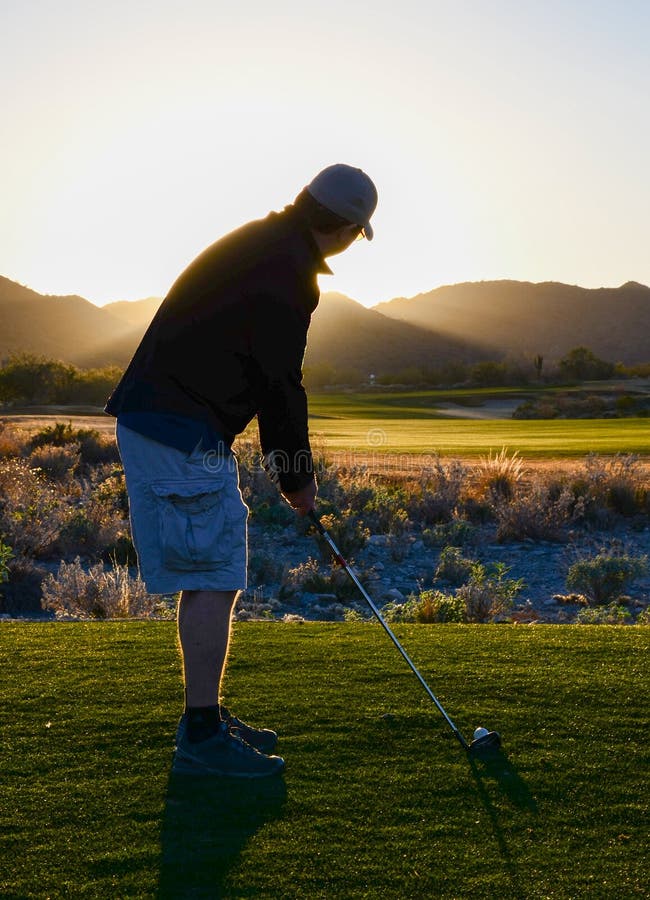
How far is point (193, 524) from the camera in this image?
342cm

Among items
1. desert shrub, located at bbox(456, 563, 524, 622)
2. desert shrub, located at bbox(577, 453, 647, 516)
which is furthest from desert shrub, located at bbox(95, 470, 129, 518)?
desert shrub, located at bbox(577, 453, 647, 516)

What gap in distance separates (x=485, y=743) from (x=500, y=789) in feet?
1.06

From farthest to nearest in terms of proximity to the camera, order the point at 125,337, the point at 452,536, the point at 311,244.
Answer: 1. the point at 125,337
2. the point at 452,536
3. the point at 311,244

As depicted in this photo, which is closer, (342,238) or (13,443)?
(342,238)

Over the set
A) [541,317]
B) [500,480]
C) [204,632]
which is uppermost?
[541,317]

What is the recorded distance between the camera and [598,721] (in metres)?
4.08

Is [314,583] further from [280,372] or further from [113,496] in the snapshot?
[280,372]

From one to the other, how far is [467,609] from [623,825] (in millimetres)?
4921

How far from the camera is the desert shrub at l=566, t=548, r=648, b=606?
32.3ft

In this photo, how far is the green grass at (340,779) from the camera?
9.42ft

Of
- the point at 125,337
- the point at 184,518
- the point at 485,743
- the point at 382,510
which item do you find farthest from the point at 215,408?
the point at 125,337

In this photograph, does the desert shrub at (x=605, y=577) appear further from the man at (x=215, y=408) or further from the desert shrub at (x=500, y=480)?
the man at (x=215, y=408)

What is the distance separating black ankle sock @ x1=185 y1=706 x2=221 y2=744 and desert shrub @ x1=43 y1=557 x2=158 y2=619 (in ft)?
13.3

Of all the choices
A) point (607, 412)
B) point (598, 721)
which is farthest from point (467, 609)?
point (607, 412)
